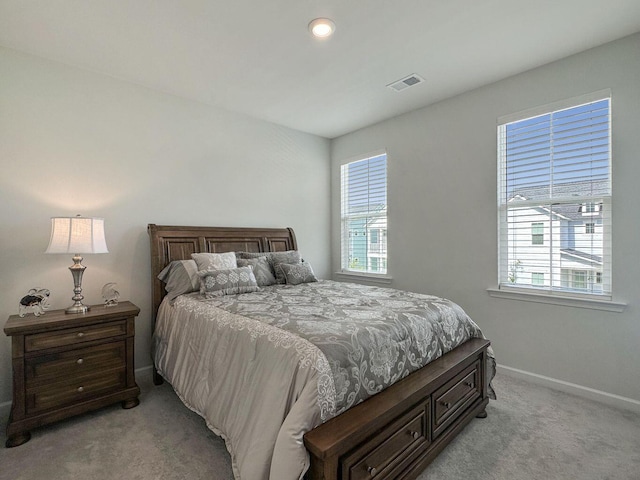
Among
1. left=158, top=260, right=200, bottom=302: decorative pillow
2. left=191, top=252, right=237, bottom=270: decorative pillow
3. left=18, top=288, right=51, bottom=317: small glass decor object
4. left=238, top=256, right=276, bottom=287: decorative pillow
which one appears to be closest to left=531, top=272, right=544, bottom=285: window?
left=238, top=256, right=276, bottom=287: decorative pillow

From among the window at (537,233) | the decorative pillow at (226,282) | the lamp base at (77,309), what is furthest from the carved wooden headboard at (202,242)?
the window at (537,233)

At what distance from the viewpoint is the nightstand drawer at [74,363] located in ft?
7.16

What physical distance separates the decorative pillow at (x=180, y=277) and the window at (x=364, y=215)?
7.62 feet

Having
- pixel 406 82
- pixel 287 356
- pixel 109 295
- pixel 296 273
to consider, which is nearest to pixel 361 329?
pixel 287 356

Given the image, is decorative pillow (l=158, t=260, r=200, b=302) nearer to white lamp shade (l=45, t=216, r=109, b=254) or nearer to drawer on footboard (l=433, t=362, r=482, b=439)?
white lamp shade (l=45, t=216, r=109, b=254)

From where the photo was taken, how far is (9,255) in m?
2.54

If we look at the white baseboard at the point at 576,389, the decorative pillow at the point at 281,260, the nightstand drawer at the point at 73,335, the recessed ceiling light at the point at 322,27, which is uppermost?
the recessed ceiling light at the point at 322,27

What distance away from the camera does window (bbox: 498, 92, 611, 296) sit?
260 centimetres

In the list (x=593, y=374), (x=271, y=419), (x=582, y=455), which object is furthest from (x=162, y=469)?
(x=593, y=374)

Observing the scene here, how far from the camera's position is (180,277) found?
9.55 feet

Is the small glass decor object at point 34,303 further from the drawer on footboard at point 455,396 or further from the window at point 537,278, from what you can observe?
the window at point 537,278

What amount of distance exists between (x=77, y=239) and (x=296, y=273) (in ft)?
6.10

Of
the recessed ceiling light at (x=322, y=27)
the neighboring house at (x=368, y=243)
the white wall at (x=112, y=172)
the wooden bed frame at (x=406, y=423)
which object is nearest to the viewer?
the wooden bed frame at (x=406, y=423)

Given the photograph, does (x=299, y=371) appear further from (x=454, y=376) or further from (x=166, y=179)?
(x=166, y=179)
